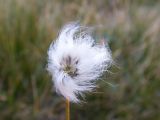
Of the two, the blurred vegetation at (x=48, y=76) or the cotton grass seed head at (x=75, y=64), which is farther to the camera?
the blurred vegetation at (x=48, y=76)

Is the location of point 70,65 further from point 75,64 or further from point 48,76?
point 48,76

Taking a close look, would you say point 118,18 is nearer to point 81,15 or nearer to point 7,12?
point 81,15

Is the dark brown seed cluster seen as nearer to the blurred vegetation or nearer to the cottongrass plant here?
the cottongrass plant

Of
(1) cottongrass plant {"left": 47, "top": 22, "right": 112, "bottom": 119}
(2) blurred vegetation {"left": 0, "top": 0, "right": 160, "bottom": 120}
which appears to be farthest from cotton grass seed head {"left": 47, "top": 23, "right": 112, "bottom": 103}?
A: (2) blurred vegetation {"left": 0, "top": 0, "right": 160, "bottom": 120}

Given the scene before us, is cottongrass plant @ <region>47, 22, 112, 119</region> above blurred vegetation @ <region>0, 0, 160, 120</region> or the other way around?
the other way around

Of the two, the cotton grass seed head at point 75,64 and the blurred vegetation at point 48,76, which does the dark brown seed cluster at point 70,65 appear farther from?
the blurred vegetation at point 48,76

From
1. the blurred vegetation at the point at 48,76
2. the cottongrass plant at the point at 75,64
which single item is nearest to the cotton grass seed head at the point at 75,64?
the cottongrass plant at the point at 75,64

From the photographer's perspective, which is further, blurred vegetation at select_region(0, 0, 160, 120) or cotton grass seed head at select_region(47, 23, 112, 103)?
blurred vegetation at select_region(0, 0, 160, 120)

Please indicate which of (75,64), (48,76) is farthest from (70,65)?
(48,76)
